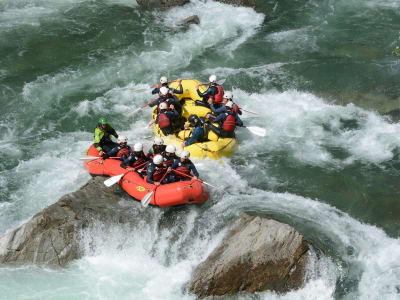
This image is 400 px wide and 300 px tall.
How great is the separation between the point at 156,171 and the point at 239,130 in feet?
11.4

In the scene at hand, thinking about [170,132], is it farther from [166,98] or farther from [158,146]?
[158,146]

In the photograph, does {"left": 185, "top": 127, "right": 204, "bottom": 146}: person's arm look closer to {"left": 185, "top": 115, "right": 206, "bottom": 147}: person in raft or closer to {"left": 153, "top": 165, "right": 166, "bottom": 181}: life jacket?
{"left": 185, "top": 115, "right": 206, "bottom": 147}: person in raft

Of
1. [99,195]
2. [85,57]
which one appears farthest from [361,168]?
[85,57]

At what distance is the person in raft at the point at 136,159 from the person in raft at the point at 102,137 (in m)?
0.64

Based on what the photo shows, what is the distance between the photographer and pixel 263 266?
8.00 metres

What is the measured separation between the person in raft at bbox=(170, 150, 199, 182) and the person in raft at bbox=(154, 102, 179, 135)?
166 centimetres

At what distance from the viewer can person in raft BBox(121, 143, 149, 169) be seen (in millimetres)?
9977

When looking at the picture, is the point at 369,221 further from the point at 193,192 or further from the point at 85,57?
the point at 85,57

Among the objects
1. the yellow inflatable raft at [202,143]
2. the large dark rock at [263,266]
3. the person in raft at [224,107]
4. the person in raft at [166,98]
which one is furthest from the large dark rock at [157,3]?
the large dark rock at [263,266]

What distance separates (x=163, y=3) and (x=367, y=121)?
9.42 metres

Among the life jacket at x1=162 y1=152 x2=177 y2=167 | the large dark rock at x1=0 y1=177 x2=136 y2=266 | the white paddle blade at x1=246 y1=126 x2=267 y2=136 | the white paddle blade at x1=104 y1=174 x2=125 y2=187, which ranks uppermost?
the life jacket at x1=162 y1=152 x2=177 y2=167

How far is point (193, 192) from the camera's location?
30.5ft

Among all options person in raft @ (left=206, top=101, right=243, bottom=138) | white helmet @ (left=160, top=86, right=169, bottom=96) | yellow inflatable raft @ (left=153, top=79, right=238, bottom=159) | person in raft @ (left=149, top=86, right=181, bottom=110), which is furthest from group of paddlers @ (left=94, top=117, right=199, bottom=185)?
white helmet @ (left=160, top=86, right=169, bottom=96)

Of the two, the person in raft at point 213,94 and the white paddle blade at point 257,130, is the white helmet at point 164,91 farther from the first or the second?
the white paddle blade at point 257,130
